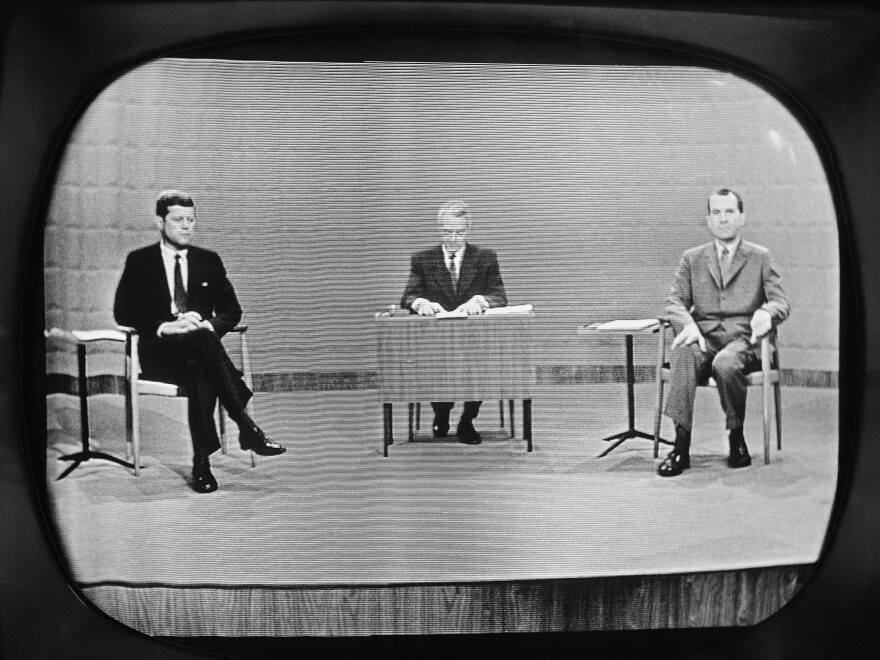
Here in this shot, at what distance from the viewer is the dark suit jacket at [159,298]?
84cm

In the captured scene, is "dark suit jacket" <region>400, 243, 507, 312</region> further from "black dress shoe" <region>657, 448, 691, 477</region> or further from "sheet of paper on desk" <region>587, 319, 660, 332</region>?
"black dress shoe" <region>657, 448, 691, 477</region>

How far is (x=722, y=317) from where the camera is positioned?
34.6 inches

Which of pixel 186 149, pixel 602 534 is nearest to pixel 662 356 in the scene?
pixel 602 534

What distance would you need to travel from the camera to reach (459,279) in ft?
2.80

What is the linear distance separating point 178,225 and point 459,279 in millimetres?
345

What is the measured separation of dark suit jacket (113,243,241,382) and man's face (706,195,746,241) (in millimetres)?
592

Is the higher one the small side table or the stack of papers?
the stack of papers

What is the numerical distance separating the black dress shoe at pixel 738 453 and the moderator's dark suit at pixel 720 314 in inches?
0.7

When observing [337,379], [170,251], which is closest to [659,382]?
[337,379]

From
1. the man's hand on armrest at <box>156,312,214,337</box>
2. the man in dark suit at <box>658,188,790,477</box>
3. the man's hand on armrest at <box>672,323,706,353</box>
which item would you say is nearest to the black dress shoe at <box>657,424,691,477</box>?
the man in dark suit at <box>658,188,790,477</box>

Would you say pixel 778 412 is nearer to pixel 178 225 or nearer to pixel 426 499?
pixel 426 499

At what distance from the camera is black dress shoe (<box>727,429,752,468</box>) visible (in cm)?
88

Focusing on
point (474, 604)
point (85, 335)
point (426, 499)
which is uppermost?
point (85, 335)

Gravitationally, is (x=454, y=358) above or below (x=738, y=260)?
below
